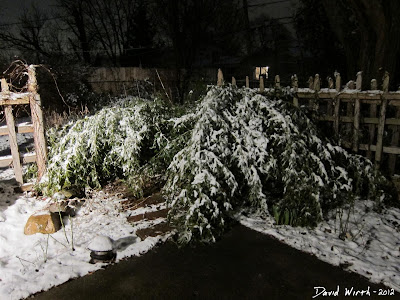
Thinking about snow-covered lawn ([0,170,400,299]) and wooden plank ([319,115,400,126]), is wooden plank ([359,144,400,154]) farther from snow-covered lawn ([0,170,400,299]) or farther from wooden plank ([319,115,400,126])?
snow-covered lawn ([0,170,400,299])

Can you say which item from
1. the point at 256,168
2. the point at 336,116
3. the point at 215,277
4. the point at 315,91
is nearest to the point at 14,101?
the point at 256,168

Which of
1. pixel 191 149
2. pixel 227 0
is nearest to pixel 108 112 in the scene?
pixel 191 149

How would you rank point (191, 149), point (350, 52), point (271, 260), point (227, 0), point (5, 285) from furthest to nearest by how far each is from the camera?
point (227, 0), point (350, 52), point (191, 149), point (271, 260), point (5, 285)

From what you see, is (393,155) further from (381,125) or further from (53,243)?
(53,243)

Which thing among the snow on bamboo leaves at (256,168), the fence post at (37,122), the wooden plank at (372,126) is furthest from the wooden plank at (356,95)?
the fence post at (37,122)

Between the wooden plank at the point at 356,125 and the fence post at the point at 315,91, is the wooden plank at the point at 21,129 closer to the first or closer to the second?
the fence post at the point at 315,91

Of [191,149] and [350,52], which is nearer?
[191,149]

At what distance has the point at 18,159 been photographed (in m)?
4.46

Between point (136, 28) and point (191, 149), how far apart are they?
83.4 ft

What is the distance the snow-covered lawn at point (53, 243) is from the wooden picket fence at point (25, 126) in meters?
0.46

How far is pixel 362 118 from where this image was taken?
4.28 metres

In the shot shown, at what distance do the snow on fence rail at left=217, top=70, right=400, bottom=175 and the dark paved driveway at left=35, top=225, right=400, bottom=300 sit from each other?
84.5 inches

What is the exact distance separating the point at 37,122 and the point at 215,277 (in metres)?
3.52

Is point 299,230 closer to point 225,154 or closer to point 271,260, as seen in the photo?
point 271,260
